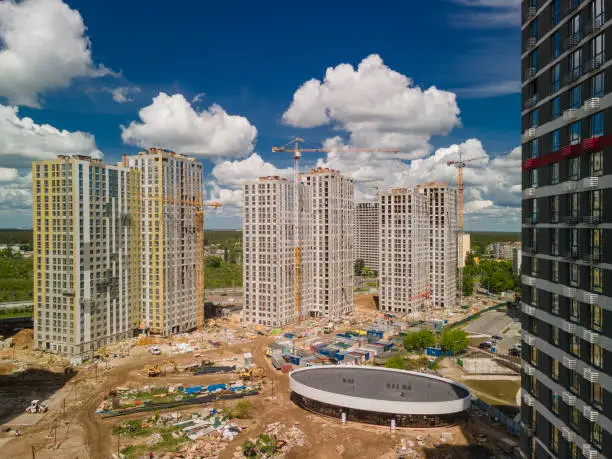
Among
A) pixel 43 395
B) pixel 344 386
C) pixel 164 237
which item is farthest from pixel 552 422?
pixel 164 237

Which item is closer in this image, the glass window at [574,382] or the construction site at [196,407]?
the glass window at [574,382]

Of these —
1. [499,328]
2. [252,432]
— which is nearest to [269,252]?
[252,432]

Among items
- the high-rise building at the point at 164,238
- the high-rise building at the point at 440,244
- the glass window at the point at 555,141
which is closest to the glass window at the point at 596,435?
the glass window at the point at 555,141

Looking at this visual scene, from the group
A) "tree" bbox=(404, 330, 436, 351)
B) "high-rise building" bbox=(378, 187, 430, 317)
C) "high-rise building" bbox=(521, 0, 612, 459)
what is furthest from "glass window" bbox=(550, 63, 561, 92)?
"high-rise building" bbox=(378, 187, 430, 317)

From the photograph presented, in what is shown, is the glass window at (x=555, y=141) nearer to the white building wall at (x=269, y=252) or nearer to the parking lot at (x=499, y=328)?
the parking lot at (x=499, y=328)

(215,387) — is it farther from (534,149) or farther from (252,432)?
(534,149)

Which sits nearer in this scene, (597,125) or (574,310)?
(597,125)
